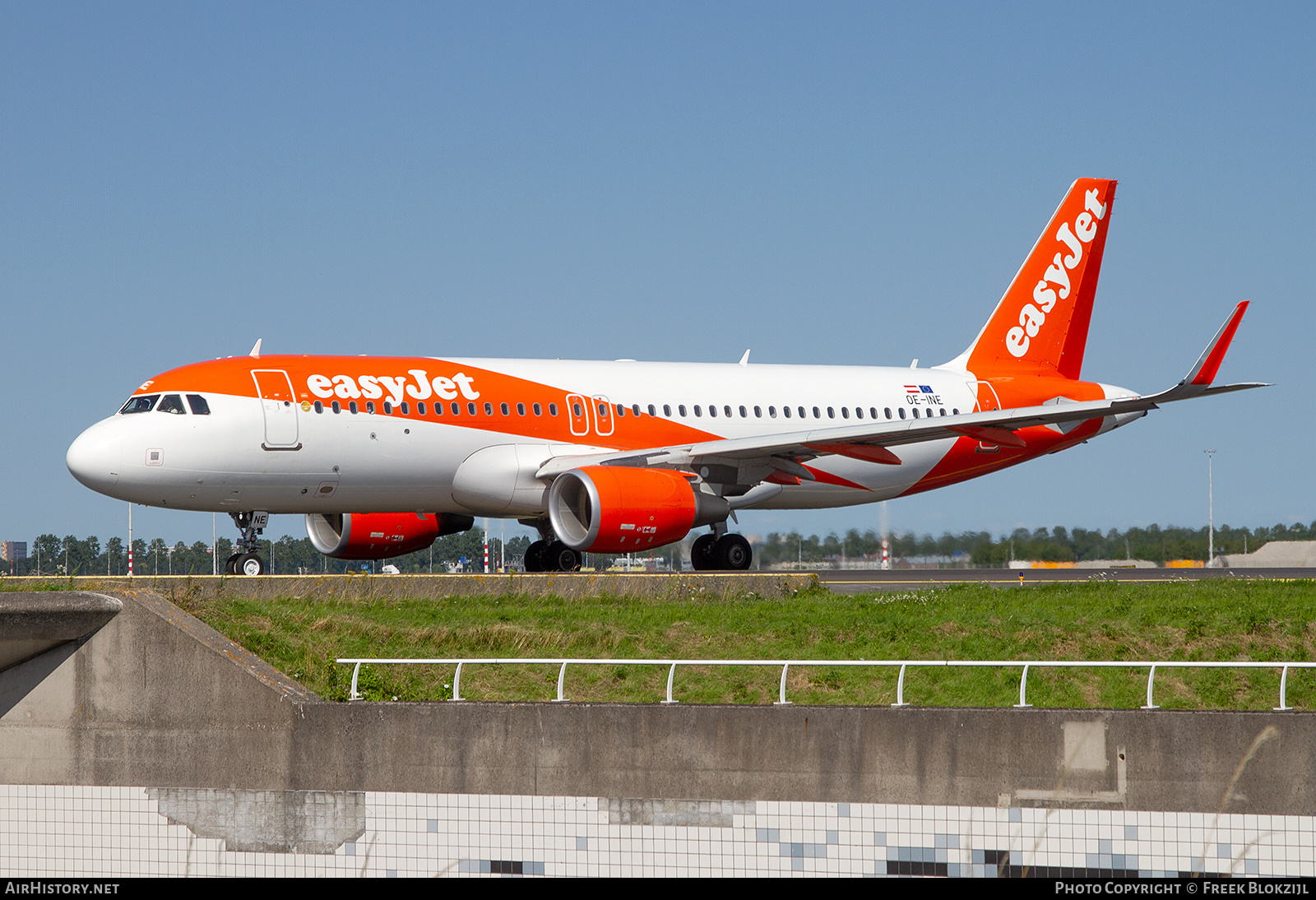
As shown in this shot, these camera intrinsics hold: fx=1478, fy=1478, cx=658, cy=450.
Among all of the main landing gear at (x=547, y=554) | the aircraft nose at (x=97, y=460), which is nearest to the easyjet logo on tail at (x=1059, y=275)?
the main landing gear at (x=547, y=554)

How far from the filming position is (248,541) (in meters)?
23.7

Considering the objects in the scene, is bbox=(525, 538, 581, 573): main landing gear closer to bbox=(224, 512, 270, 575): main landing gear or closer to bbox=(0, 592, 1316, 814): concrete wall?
bbox=(224, 512, 270, 575): main landing gear

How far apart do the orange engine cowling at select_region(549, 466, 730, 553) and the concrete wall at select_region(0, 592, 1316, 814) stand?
9.80 m

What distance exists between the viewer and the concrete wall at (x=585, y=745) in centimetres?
1077

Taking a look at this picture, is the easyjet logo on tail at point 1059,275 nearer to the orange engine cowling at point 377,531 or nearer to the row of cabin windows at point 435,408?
the row of cabin windows at point 435,408

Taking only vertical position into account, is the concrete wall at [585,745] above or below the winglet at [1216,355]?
below

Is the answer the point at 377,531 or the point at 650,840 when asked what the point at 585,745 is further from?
the point at 377,531

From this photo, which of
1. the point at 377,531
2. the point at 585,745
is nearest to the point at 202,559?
the point at 377,531

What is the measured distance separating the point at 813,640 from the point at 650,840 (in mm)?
5906

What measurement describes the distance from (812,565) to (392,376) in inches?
583

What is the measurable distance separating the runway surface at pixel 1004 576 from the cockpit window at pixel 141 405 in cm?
1078

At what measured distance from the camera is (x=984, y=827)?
11.0 m
